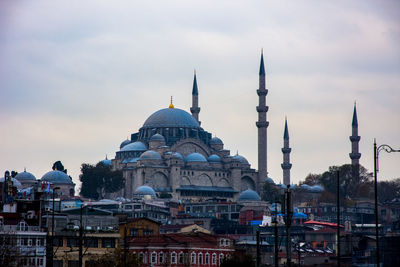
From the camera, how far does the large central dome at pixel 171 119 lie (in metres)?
150

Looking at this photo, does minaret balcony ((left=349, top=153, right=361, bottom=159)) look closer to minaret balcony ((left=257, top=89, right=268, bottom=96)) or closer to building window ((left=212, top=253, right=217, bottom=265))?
minaret balcony ((left=257, top=89, right=268, bottom=96))

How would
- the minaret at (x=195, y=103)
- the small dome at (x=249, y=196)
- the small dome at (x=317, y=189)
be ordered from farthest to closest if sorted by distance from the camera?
the minaret at (x=195, y=103) < the small dome at (x=317, y=189) < the small dome at (x=249, y=196)

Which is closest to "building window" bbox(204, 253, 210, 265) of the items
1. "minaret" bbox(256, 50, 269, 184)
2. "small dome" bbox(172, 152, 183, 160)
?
"minaret" bbox(256, 50, 269, 184)

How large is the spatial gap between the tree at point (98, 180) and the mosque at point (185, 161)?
9.72 ft

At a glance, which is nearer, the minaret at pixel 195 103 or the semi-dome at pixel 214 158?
the semi-dome at pixel 214 158

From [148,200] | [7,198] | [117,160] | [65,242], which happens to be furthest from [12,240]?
[117,160]

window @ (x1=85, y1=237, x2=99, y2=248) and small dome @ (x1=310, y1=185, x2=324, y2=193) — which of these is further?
small dome @ (x1=310, y1=185, x2=324, y2=193)

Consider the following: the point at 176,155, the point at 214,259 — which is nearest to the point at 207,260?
the point at 214,259

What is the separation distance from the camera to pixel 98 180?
13662 cm

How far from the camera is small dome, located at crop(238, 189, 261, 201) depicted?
129375mm

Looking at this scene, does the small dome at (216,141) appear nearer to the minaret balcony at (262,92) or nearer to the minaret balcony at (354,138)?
the minaret balcony at (262,92)

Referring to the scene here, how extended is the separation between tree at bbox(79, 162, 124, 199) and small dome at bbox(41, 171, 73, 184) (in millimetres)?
2203

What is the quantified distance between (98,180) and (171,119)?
17800mm

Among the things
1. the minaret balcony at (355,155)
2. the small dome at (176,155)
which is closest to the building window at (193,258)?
the small dome at (176,155)
